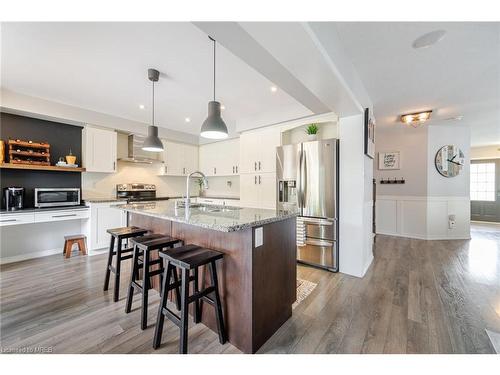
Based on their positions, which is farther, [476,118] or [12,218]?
[476,118]

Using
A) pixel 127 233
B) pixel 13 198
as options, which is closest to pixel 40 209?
pixel 13 198


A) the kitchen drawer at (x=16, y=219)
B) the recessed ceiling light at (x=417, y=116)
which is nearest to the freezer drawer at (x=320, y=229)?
the recessed ceiling light at (x=417, y=116)

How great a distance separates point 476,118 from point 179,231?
577 centimetres

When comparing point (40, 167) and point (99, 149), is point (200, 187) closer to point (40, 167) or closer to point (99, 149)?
point (99, 149)

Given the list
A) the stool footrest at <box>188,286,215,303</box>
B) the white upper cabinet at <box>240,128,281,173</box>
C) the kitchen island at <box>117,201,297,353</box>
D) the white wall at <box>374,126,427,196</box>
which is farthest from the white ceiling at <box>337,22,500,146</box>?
the stool footrest at <box>188,286,215,303</box>

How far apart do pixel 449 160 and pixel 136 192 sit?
22.9ft

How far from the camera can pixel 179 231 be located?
2129 millimetres

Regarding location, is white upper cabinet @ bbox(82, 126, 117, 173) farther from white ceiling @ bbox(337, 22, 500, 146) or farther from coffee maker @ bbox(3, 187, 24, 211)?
white ceiling @ bbox(337, 22, 500, 146)

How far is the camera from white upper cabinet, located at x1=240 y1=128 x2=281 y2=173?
385 centimetres

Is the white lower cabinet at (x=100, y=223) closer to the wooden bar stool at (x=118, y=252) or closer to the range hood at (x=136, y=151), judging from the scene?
the range hood at (x=136, y=151)
